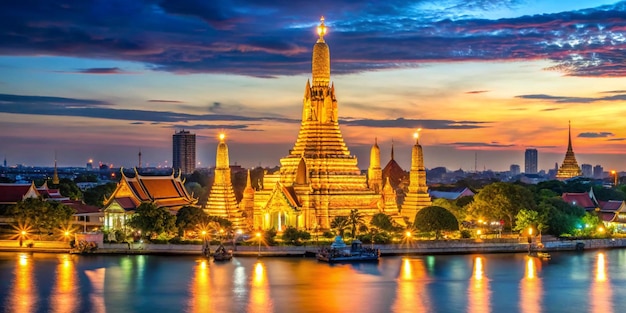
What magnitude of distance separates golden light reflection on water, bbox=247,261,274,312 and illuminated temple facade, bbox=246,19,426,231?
9651 mm

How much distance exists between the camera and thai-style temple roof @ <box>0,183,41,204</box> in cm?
4775

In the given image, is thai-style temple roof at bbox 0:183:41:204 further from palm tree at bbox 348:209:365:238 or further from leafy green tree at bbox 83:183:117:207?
palm tree at bbox 348:209:365:238

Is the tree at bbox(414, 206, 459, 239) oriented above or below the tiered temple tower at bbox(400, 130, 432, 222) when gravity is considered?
below

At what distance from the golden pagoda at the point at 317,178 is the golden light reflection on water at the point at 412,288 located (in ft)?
26.4

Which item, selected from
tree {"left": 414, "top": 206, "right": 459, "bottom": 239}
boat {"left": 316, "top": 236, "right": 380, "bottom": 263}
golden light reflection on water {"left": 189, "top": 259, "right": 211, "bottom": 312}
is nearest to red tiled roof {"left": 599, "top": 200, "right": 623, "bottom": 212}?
tree {"left": 414, "top": 206, "right": 459, "bottom": 239}

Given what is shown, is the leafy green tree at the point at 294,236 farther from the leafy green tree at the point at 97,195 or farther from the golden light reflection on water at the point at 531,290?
the leafy green tree at the point at 97,195

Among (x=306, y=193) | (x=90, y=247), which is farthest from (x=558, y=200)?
(x=90, y=247)

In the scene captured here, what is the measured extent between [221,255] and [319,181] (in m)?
10.1

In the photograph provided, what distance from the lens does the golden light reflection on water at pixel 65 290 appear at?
1163 inches

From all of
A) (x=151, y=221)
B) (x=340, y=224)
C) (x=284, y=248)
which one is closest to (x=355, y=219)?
(x=340, y=224)

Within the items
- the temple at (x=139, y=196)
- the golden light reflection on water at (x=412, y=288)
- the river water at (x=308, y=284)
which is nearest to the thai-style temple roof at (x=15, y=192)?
the temple at (x=139, y=196)

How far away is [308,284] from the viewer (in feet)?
111

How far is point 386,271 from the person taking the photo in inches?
1468

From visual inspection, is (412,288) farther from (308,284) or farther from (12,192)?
(12,192)
